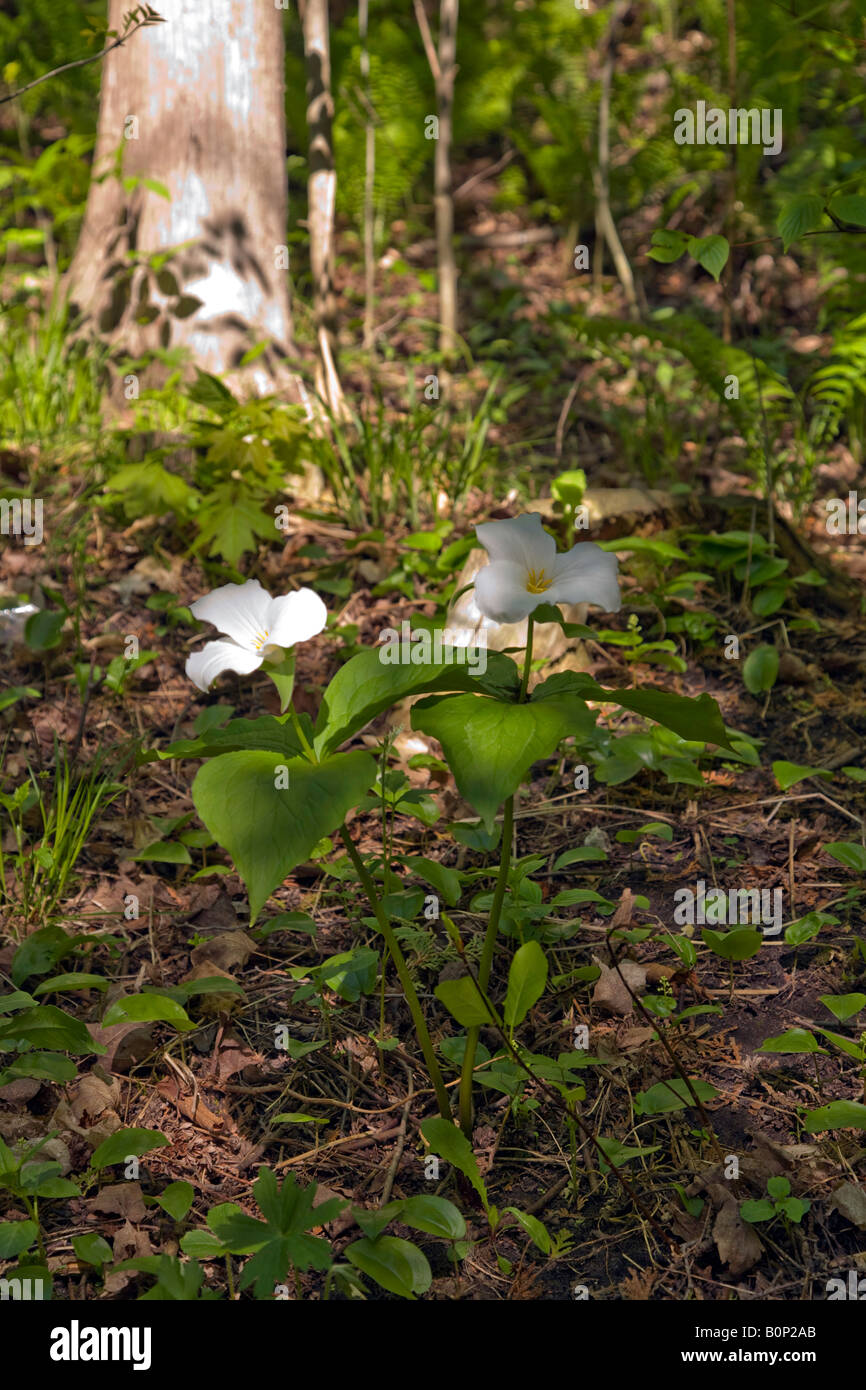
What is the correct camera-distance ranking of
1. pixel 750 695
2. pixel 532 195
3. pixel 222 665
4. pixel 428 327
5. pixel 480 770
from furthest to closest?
pixel 532 195
pixel 428 327
pixel 750 695
pixel 222 665
pixel 480 770

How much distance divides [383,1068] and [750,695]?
1646 mm

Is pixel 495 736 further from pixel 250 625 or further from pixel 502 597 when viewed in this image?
pixel 250 625

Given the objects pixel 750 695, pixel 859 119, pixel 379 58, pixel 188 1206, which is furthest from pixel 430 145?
pixel 188 1206

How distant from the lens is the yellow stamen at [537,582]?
5.43 feet

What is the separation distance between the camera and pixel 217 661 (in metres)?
1.68

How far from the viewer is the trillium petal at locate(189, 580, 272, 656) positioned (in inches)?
67.3

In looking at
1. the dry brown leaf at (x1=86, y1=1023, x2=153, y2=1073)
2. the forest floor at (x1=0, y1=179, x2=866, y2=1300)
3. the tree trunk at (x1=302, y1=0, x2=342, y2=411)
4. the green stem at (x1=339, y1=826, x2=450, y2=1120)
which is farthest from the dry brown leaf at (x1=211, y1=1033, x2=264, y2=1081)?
the tree trunk at (x1=302, y1=0, x2=342, y2=411)

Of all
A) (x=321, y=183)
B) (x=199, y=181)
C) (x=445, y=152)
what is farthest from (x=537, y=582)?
(x=445, y=152)

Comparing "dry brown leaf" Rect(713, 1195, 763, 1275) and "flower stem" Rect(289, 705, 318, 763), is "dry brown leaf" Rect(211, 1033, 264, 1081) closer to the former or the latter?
"flower stem" Rect(289, 705, 318, 763)

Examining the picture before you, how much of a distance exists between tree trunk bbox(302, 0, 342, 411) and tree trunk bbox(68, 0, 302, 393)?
0.58ft

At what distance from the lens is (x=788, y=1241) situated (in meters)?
1.74

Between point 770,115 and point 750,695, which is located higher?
point 770,115

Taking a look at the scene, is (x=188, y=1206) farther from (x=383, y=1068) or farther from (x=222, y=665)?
(x=222, y=665)

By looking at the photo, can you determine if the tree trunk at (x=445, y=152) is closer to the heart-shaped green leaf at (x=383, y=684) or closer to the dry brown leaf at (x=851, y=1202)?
the heart-shaped green leaf at (x=383, y=684)
